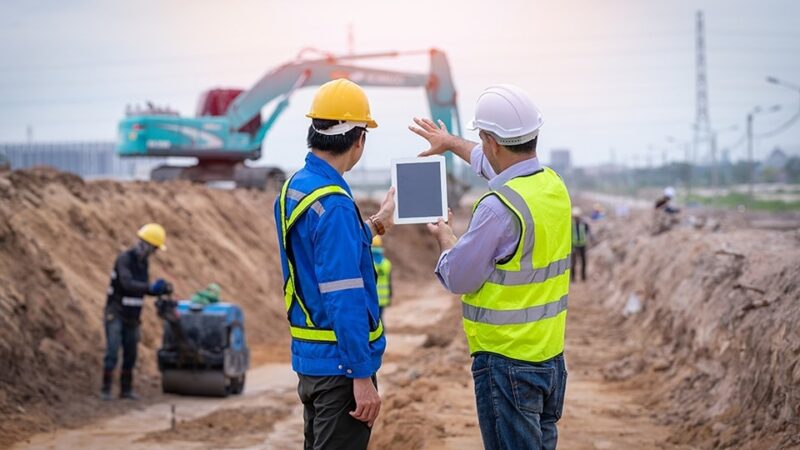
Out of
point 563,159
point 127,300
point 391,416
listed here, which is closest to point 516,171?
point 391,416

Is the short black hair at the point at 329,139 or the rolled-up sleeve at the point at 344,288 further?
the short black hair at the point at 329,139

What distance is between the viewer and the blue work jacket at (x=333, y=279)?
15.0 ft

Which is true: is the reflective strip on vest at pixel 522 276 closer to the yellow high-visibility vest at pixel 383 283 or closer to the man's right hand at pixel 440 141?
the man's right hand at pixel 440 141

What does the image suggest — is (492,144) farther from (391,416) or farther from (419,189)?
(391,416)

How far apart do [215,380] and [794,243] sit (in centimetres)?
772

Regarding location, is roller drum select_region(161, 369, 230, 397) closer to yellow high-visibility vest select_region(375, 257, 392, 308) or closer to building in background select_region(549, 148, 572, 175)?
yellow high-visibility vest select_region(375, 257, 392, 308)

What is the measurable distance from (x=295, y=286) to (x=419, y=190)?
30.3 inches

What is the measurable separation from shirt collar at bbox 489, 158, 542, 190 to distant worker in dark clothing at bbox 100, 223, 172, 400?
814 cm

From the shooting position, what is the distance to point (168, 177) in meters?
29.1

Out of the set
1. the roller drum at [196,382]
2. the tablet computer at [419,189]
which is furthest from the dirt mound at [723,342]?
the roller drum at [196,382]

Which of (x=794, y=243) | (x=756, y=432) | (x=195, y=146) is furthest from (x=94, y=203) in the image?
(x=756, y=432)

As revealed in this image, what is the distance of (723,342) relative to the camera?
10383 millimetres

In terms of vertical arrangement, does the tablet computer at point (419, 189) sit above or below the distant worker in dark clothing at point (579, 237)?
above

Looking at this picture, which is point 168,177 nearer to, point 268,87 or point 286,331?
point 268,87
